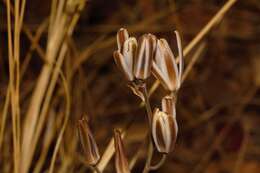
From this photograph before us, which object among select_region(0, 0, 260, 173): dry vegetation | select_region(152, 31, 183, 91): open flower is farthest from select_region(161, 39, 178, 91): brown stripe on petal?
select_region(0, 0, 260, 173): dry vegetation

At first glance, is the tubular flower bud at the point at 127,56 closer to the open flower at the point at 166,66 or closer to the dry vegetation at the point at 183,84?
the open flower at the point at 166,66

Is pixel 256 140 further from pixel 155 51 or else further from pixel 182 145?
pixel 155 51

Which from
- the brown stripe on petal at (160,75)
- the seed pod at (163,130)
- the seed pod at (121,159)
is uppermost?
the brown stripe on petal at (160,75)

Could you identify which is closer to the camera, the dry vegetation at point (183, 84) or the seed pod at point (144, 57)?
the seed pod at point (144, 57)

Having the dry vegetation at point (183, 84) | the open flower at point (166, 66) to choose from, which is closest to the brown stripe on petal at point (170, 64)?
the open flower at point (166, 66)

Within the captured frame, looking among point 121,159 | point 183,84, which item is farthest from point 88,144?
point 183,84

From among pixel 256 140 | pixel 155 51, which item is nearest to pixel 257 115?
pixel 256 140

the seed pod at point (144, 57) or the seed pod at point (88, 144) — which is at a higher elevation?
the seed pod at point (144, 57)
